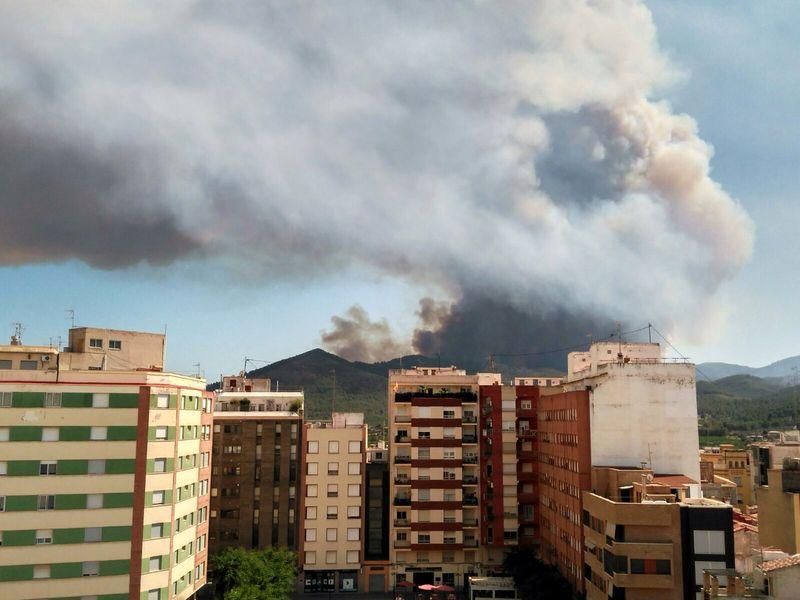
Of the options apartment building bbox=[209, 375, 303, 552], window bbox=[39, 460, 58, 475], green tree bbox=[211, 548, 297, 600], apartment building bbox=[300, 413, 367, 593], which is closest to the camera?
window bbox=[39, 460, 58, 475]

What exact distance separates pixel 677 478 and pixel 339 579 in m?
42.7

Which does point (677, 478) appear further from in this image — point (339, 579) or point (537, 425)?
point (339, 579)

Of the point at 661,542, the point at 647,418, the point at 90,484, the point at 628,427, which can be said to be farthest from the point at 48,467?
the point at 647,418

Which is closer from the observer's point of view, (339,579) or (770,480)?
(770,480)

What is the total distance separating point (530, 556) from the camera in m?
75.6

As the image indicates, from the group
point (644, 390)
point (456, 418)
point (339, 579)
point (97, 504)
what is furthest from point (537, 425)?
point (97, 504)

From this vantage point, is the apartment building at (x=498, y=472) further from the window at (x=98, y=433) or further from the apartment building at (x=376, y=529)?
the window at (x=98, y=433)

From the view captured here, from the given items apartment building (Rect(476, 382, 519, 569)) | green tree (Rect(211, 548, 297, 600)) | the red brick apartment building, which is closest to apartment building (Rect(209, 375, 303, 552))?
green tree (Rect(211, 548, 297, 600))

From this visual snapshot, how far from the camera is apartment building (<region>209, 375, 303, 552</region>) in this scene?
272 feet

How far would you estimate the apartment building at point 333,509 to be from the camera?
83.5 m

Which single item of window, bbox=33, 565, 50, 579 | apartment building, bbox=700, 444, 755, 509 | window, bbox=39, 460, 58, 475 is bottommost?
window, bbox=33, 565, 50, 579

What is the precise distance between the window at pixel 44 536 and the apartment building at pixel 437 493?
139 ft

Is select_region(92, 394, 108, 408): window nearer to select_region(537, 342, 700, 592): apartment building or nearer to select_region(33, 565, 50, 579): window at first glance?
select_region(33, 565, 50, 579): window

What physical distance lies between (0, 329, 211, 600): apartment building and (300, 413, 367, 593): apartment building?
28.2m
